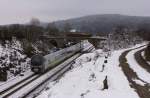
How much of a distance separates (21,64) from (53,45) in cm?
3990

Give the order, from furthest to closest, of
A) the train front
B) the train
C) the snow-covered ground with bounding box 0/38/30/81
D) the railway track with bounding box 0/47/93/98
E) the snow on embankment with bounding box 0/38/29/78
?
the snow on embankment with bounding box 0/38/29/78
the snow-covered ground with bounding box 0/38/30/81
the train
the train front
the railway track with bounding box 0/47/93/98

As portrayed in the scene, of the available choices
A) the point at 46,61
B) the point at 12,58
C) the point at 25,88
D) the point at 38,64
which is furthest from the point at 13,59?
the point at 25,88

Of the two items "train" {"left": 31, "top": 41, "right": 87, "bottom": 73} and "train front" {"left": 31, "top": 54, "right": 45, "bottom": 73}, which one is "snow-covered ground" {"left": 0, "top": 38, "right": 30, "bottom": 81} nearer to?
"train front" {"left": 31, "top": 54, "right": 45, "bottom": 73}

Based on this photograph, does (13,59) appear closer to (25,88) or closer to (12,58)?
(12,58)

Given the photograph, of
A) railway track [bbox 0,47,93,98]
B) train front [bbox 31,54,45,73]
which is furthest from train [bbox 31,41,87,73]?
railway track [bbox 0,47,93,98]

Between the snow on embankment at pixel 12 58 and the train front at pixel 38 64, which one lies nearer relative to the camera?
the train front at pixel 38 64

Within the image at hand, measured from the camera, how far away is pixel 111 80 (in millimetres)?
21953

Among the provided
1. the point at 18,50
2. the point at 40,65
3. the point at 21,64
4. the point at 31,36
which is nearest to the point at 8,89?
the point at 40,65

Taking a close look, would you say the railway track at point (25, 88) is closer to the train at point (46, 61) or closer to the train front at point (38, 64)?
the train front at point (38, 64)

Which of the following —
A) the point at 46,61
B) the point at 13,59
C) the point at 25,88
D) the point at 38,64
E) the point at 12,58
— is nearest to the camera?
the point at 25,88

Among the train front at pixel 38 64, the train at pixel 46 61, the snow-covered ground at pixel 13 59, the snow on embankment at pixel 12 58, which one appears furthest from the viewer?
the snow on embankment at pixel 12 58

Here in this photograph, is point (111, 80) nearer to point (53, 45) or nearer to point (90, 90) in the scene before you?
point (90, 90)

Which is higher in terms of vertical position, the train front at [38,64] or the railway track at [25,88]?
the train front at [38,64]

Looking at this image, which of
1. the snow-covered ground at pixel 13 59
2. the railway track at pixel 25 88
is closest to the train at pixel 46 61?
the snow-covered ground at pixel 13 59
